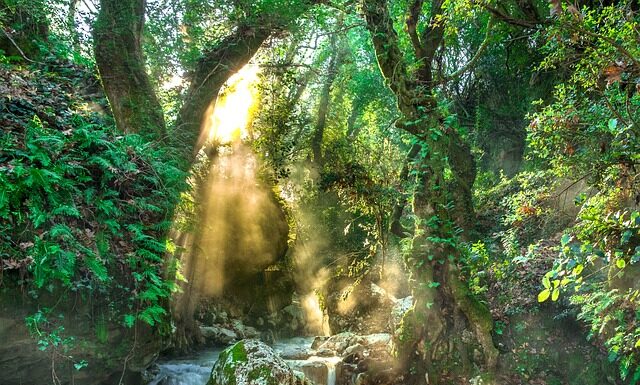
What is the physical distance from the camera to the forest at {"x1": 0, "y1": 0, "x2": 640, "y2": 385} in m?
4.20

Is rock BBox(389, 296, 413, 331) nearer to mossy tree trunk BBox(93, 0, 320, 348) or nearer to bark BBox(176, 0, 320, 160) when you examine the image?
mossy tree trunk BBox(93, 0, 320, 348)

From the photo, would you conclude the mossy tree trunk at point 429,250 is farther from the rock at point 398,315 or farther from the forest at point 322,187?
the rock at point 398,315

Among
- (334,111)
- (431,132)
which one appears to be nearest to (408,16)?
(431,132)

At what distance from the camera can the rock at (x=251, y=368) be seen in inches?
200

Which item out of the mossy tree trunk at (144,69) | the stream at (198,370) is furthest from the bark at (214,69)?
the stream at (198,370)

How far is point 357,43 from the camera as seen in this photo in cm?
1470

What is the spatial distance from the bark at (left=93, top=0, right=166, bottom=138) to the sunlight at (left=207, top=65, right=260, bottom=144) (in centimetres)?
207

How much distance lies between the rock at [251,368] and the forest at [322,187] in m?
0.03

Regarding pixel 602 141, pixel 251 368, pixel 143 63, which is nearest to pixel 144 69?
pixel 143 63

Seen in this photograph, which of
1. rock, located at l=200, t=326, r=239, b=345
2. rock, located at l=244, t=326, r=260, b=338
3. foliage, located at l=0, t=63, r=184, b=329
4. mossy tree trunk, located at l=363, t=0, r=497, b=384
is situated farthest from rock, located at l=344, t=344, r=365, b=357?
rock, located at l=244, t=326, r=260, b=338

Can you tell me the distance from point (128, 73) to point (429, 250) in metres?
5.88

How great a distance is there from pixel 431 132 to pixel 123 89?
17.4 feet

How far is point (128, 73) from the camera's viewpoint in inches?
272

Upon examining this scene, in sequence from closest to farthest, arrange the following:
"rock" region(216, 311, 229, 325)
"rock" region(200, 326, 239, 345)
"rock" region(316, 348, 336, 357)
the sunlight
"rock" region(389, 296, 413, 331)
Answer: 1. "rock" region(389, 296, 413, 331)
2. the sunlight
3. "rock" region(316, 348, 336, 357)
4. "rock" region(200, 326, 239, 345)
5. "rock" region(216, 311, 229, 325)
